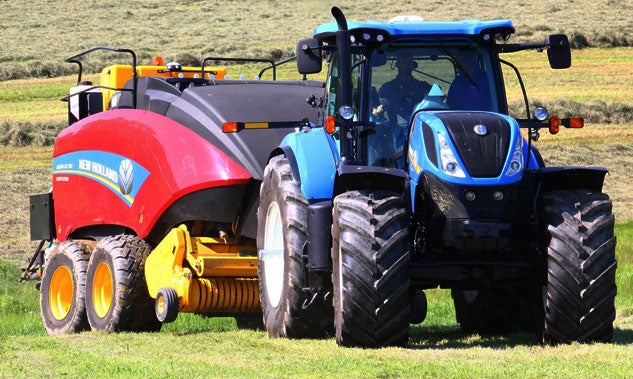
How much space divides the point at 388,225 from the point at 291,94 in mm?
4128

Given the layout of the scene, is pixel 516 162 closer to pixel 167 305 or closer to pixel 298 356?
pixel 298 356

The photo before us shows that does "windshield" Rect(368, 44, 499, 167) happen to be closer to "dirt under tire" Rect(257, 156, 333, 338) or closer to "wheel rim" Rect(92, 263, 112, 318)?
"dirt under tire" Rect(257, 156, 333, 338)

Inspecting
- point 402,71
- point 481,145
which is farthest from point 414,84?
point 481,145

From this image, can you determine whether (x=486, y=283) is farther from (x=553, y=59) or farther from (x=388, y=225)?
(x=553, y=59)

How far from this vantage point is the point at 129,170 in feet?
40.2

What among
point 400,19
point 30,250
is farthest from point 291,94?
point 30,250

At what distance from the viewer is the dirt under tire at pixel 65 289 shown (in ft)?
41.7

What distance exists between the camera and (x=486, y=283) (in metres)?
9.01

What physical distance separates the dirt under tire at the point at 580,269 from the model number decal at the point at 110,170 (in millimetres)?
4607

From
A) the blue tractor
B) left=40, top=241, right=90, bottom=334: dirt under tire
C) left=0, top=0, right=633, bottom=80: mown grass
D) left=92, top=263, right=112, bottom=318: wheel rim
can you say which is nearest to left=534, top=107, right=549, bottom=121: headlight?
the blue tractor

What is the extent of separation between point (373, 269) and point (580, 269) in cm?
139

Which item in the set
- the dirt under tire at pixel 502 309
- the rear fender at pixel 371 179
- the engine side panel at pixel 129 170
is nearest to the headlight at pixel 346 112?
the rear fender at pixel 371 179

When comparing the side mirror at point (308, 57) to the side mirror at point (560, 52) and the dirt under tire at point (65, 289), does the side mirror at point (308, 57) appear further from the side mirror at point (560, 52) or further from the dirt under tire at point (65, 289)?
the dirt under tire at point (65, 289)

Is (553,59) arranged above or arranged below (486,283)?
above
